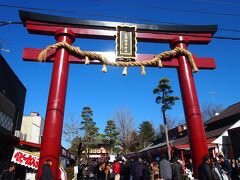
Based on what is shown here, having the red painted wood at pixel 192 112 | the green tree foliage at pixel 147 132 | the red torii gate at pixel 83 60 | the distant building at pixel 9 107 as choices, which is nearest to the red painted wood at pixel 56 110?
the red torii gate at pixel 83 60

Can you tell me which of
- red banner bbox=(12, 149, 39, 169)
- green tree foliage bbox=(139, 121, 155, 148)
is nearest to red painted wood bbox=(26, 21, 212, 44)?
red banner bbox=(12, 149, 39, 169)

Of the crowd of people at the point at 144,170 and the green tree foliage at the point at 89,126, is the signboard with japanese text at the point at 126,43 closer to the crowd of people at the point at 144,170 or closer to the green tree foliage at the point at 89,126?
the crowd of people at the point at 144,170

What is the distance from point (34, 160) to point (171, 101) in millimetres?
24346

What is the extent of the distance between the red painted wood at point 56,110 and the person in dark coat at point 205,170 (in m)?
4.18

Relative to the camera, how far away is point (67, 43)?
29.4ft

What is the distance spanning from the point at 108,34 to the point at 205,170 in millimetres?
5607

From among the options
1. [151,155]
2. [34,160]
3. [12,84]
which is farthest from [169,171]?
[151,155]

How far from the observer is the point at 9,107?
17422mm

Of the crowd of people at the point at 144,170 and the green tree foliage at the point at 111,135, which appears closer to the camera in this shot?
the crowd of people at the point at 144,170

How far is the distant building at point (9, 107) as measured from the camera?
15.3m

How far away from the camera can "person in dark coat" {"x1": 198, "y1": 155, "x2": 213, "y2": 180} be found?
714cm

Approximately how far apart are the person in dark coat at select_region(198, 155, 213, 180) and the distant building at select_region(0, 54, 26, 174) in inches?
384

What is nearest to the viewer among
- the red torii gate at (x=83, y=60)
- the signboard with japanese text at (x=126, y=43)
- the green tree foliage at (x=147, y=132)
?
the red torii gate at (x=83, y=60)

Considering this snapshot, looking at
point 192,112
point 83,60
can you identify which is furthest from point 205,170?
point 83,60
